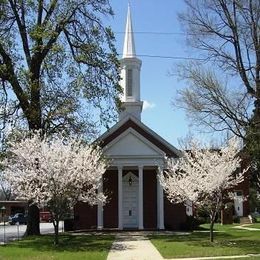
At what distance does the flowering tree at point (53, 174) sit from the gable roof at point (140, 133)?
12.5 meters

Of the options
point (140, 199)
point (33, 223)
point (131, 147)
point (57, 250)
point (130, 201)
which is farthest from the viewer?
point (130, 201)

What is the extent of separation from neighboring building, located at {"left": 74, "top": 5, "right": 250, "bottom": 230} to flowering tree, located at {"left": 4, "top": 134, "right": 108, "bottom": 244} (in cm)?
1091

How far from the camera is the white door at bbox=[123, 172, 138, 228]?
37250 mm

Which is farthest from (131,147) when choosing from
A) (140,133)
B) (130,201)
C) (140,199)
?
(130,201)

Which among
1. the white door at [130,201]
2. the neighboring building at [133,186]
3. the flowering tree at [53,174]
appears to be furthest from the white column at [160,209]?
the flowering tree at [53,174]

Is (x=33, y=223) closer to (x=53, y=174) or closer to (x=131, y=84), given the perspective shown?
(x=53, y=174)

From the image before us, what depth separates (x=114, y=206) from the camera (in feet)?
123

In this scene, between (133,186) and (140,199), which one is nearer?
(140,199)

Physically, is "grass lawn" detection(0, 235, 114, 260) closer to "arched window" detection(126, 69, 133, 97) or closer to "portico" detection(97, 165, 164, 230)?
"portico" detection(97, 165, 164, 230)

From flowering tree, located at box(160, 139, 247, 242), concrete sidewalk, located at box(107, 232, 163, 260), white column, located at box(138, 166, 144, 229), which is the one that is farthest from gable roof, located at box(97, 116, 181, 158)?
concrete sidewalk, located at box(107, 232, 163, 260)

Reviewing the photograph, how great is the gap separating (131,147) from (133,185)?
3.21 meters

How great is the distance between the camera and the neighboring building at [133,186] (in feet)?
117

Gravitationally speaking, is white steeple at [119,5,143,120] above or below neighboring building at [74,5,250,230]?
above

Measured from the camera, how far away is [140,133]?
37562 mm
